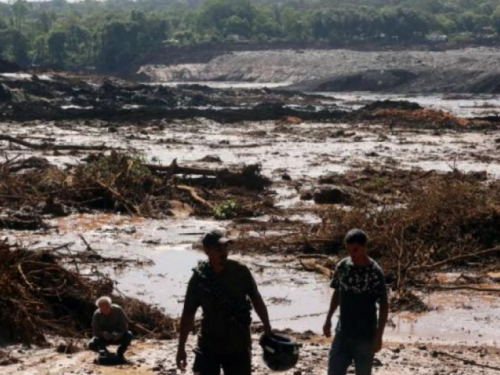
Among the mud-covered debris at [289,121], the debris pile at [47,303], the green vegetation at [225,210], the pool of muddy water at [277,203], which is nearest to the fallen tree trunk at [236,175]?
the pool of muddy water at [277,203]

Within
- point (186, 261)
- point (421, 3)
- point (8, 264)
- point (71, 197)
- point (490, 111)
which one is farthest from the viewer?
point (421, 3)

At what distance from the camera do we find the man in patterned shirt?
274 inches

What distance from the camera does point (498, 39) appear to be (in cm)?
11431

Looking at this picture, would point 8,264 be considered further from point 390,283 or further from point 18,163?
point 18,163

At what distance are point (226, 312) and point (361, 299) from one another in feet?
3.23

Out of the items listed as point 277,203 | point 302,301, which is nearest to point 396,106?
point 277,203

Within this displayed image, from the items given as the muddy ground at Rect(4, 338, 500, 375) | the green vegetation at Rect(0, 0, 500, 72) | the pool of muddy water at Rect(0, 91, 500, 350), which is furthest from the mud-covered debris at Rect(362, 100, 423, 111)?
the green vegetation at Rect(0, 0, 500, 72)

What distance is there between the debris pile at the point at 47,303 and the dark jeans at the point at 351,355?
11.2 feet

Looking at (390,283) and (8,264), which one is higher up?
(8,264)

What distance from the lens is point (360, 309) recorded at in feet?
22.9

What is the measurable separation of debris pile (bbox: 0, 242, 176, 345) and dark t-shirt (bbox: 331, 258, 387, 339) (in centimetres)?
353

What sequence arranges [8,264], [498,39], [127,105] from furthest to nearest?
[498,39] → [127,105] → [8,264]

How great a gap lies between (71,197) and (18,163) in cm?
315

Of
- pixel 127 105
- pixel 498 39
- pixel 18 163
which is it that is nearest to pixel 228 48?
pixel 498 39
